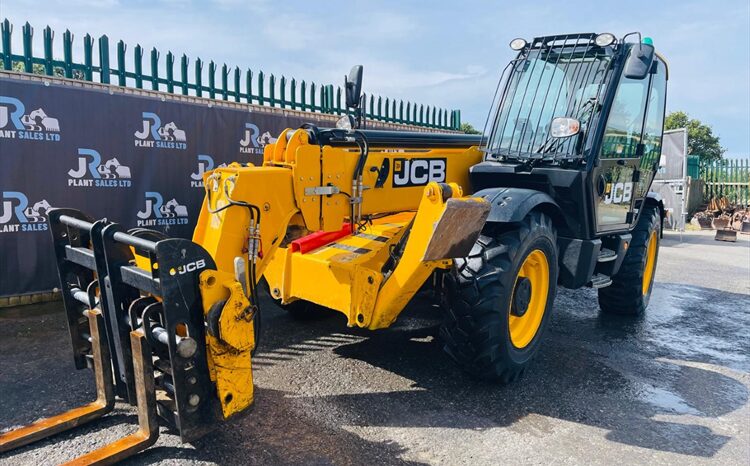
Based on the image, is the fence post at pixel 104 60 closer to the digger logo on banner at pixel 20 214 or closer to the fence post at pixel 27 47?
the fence post at pixel 27 47

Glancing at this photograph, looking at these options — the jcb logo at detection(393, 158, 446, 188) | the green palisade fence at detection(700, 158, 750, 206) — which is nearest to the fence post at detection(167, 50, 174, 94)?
the jcb logo at detection(393, 158, 446, 188)

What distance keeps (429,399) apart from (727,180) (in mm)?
18754

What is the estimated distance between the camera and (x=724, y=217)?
14.7 m

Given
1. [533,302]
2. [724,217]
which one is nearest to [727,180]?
[724,217]

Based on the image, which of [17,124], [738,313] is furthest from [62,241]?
[738,313]

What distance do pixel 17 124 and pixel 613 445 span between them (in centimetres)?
593

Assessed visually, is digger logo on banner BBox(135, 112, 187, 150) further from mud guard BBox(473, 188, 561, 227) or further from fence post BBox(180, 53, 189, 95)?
mud guard BBox(473, 188, 561, 227)

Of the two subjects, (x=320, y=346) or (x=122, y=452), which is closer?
(x=122, y=452)

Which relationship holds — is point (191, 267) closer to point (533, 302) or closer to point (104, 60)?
point (533, 302)

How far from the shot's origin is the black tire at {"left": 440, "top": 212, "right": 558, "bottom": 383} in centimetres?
355

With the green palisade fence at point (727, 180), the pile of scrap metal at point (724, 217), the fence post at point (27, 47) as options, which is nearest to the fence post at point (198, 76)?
the fence post at point (27, 47)

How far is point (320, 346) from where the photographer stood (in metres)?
4.60

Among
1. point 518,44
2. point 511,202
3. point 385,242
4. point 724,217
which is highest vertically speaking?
point 518,44

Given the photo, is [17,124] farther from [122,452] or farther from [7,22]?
[122,452]
